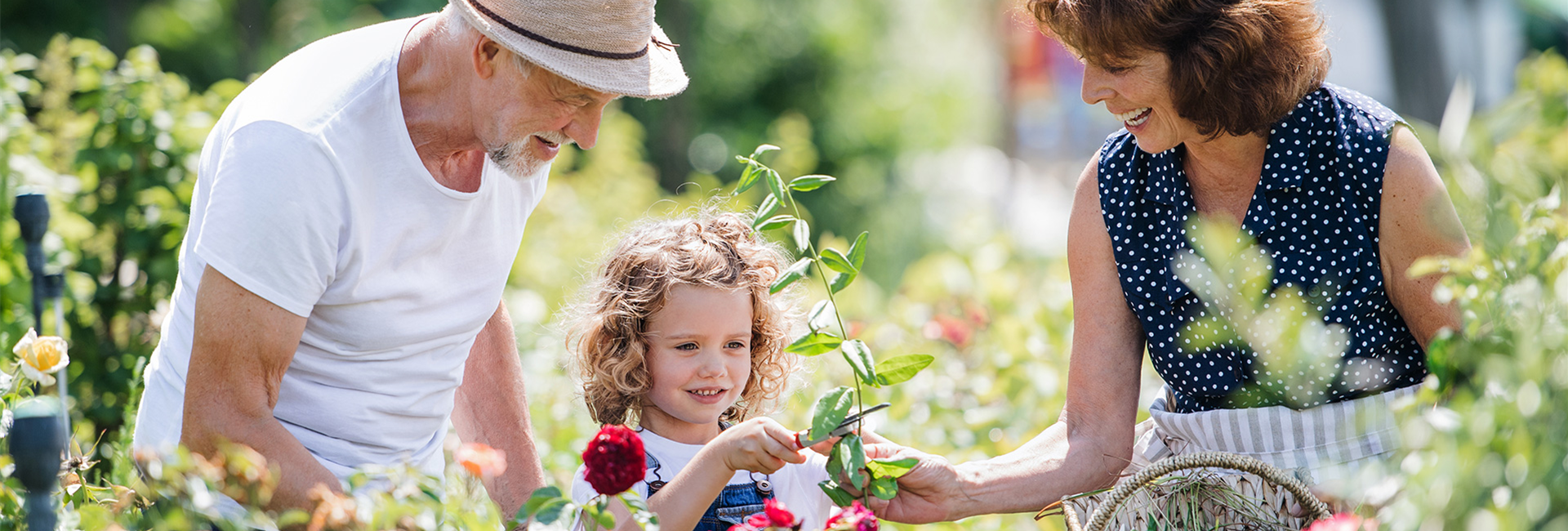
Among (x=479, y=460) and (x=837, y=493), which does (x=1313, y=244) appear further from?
(x=479, y=460)

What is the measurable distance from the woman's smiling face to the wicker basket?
53cm

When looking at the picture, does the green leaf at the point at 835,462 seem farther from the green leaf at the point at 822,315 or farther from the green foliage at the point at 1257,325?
the green foliage at the point at 1257,325

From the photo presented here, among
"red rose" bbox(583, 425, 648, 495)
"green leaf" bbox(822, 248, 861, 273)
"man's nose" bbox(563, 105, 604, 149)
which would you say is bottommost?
"red rose" bbox(583, 425, 648, 495)

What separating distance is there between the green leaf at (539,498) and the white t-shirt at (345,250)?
1.36 ft

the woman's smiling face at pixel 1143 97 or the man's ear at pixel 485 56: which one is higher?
the man's ear at pixel 485 56

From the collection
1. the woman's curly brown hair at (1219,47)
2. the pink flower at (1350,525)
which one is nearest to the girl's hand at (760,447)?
the pink flower at (1350,525)

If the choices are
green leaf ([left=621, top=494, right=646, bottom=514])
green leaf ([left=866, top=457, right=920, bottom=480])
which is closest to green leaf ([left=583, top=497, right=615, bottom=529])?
green leaf ([left=621, top=494, right=646, bottom=514])

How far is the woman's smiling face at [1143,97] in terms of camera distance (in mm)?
1862

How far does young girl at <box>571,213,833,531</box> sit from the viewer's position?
6.32ft

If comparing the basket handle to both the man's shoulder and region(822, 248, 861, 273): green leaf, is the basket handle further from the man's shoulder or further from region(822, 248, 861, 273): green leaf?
the man's shoulder

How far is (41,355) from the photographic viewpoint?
1.72 meters

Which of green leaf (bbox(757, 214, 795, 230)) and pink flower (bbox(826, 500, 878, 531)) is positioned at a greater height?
green leaf (bbox(757, 214, 795, 230))

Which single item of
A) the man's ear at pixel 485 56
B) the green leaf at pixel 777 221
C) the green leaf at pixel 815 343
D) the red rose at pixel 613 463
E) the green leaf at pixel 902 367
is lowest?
the green leaf at pixel 902 367

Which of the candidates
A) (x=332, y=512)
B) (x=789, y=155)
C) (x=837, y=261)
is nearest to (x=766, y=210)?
(x=837, y=261)
